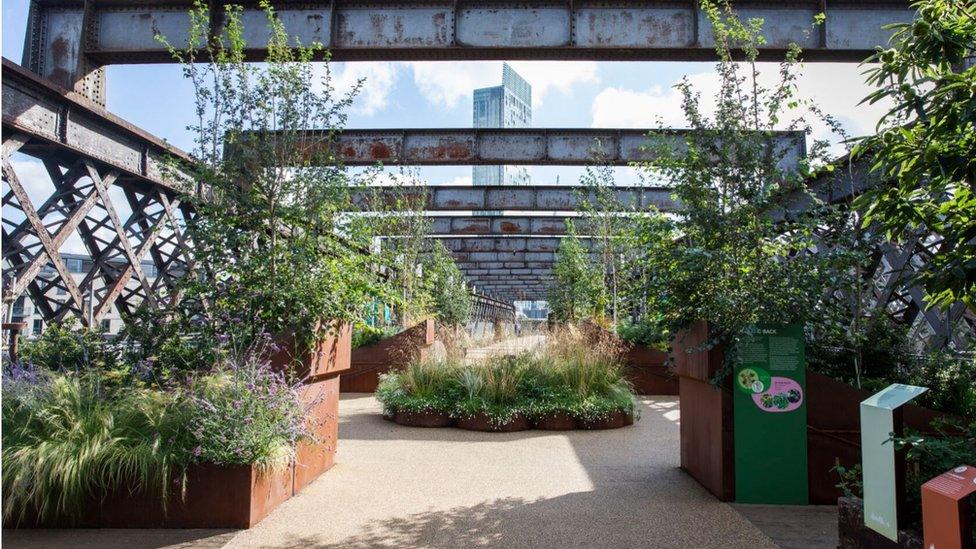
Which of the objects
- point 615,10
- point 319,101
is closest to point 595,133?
point 615,10

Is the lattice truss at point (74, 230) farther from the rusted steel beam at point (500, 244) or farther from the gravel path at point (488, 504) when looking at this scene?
the rusted steel beam at point (500, 244)

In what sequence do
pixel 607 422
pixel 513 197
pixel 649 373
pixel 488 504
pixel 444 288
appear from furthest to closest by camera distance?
pixel 444 288, pixel 513 197, pixel 649 373, pixel 607 422, pixel 488 504

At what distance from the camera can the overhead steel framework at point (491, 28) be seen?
345 inches

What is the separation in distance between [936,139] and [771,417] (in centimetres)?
290

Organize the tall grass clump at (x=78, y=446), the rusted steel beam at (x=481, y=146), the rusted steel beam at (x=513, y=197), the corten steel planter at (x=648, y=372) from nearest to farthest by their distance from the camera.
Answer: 1. the tall grass clump at (x=78, y=446)
2. the corten steel planter at (x=648, y=372)
3. the rusted steel beam at (x=481, y=146)
4. the rusted steel beam at (x=513, y=197)

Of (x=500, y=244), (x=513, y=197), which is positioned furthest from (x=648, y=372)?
(x=500, y=244)

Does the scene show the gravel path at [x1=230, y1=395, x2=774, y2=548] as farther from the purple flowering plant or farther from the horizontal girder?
the horizontal girder

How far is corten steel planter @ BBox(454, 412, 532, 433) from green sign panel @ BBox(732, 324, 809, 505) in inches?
140

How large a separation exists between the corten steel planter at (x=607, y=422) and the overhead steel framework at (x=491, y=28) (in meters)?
4.96

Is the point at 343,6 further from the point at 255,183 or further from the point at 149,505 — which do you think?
the point at 149,505

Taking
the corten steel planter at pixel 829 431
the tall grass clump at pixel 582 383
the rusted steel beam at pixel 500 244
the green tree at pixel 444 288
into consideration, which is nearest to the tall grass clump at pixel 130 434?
the corten steel planter at pixel 829 431

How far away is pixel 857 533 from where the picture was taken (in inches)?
122

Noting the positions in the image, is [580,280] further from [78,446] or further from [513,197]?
[78,446]

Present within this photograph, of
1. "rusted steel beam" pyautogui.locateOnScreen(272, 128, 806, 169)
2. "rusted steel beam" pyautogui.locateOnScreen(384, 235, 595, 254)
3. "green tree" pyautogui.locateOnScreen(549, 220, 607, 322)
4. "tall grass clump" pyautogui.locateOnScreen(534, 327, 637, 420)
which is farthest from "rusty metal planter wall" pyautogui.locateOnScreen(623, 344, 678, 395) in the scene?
"rusted steel beam" pyautogui.locateOnScreen(384, 235, 595, 254)
